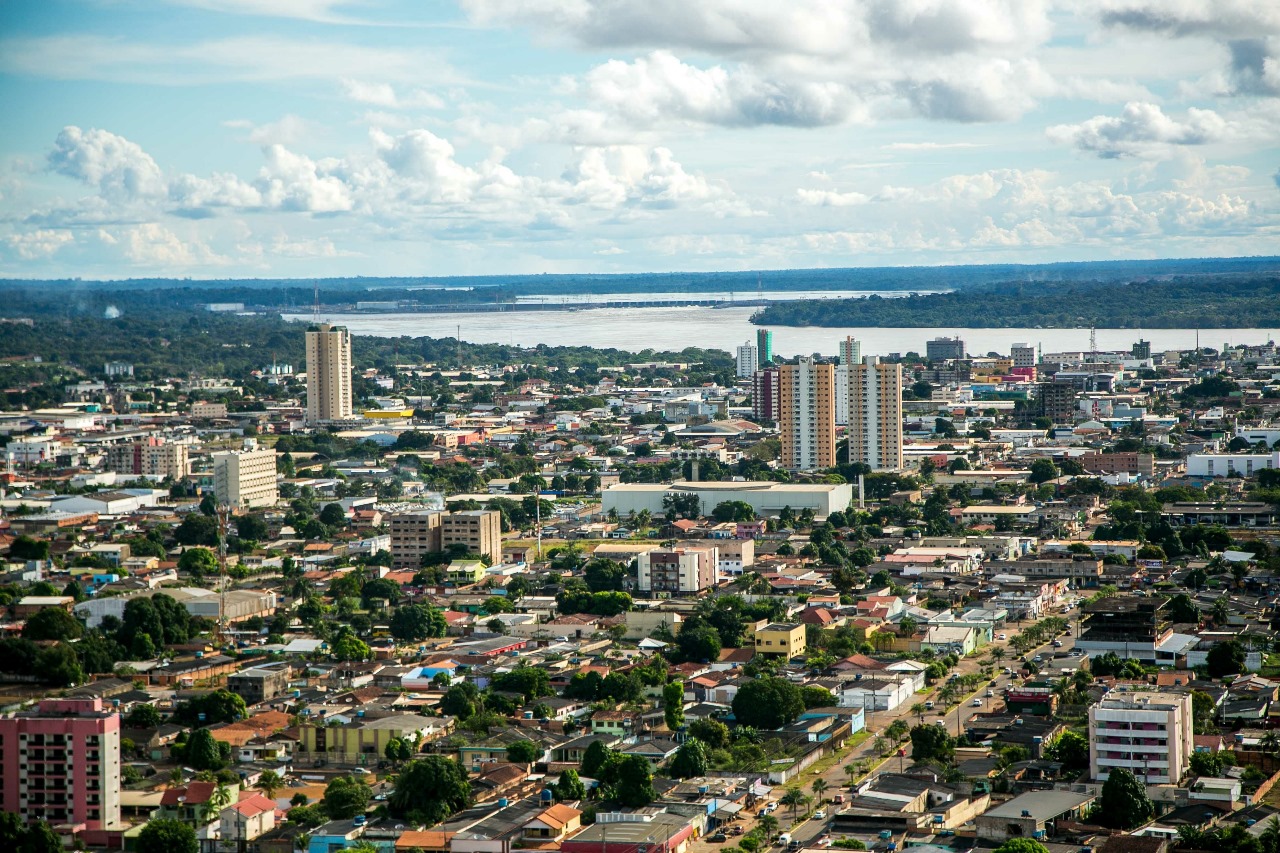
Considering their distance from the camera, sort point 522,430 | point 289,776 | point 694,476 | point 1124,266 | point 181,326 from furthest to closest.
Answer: point 1124,266, point 181,326, point 522,430, point 694,476, point 289,776

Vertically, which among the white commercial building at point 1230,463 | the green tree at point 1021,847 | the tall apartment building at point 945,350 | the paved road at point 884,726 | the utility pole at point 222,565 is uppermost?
the tall apartment building at point 945,350

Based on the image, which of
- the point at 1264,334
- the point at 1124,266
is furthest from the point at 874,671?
the point at 1124,266

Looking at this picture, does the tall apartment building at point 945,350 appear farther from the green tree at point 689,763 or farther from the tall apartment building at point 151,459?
the green tree at point 689,763

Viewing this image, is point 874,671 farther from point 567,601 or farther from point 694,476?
point 694,476

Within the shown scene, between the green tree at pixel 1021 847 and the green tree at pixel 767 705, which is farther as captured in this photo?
the green tree at pixel 767 705

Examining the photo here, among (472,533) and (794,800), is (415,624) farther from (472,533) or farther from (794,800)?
(794,800)

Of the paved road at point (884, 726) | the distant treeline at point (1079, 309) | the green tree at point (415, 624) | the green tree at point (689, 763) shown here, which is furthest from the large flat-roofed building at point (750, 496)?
the distant treeline at point (1079, 309)

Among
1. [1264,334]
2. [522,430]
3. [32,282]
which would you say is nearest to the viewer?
[32,282]
